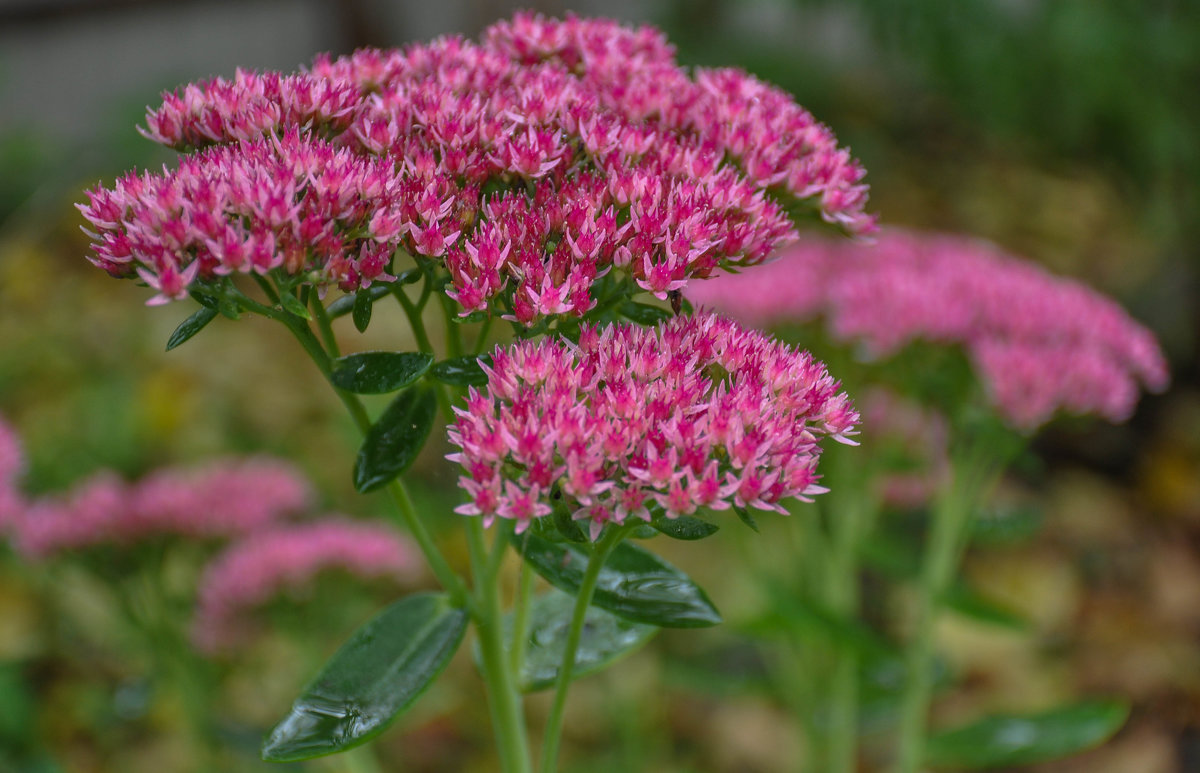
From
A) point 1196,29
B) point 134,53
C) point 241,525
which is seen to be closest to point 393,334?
point 241,525

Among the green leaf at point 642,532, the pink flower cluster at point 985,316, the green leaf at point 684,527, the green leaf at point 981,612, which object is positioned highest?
the green leaf at point 684,527

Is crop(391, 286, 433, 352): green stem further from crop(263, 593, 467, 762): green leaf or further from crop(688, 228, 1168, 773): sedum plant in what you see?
crop(688, 228, 1168, 773): sedum plant

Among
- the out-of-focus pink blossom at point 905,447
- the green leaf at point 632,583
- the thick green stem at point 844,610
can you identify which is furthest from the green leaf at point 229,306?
the out-of-focus pink blossom at point 905,447

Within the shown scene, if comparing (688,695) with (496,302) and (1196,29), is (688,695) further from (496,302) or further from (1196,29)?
(1196,29)

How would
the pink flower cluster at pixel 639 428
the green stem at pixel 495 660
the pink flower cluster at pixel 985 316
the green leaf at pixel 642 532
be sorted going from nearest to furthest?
the pink flower cluster at pixel 639 428 → the green leaf at pixel 642 532 → the green stem at pixel 495 660 → the pink flower cluster at pixel 985 316

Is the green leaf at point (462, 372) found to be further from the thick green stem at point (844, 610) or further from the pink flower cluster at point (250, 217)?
the thick green stem at point (844, 610)

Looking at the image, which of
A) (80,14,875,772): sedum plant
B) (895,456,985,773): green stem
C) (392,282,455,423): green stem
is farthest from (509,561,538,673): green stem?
(895,456,985,773): green stem
